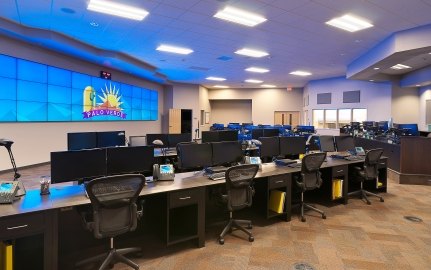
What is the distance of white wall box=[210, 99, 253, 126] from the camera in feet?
56.1

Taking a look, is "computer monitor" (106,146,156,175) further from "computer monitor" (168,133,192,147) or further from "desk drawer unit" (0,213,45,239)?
"computer monitor" (168,133,192,147)

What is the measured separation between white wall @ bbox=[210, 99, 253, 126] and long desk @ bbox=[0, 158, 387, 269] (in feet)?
40.8

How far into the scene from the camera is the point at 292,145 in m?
4.80

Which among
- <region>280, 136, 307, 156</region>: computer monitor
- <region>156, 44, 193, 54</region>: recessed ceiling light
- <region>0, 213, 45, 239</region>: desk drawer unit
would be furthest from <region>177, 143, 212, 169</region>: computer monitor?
<region>156, 44, 193, 54</region>: recessed ceiling light

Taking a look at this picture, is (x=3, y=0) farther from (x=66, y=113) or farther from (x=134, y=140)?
(x=66, y=113)

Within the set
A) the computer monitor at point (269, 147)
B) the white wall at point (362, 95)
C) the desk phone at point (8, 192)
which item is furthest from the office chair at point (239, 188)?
the white wall at point (362, 95)

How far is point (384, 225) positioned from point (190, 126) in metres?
11.6

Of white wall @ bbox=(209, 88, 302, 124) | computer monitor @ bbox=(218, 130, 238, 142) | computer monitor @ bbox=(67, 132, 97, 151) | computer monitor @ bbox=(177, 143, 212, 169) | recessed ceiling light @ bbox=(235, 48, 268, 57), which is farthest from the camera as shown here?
white wall @ bbox=(209, 88, 302, 124)

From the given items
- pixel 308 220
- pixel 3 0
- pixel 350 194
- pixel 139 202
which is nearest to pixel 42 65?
pixel 3 0

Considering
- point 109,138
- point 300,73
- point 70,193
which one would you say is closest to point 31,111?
point 109,138

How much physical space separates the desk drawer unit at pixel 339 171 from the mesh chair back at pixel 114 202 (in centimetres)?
334

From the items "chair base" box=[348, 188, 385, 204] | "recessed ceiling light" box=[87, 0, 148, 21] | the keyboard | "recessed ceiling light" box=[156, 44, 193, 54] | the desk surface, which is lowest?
"chair base" box=[348, 188, 385, 204]

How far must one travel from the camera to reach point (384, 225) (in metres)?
3.75

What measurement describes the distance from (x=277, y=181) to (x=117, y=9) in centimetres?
411
